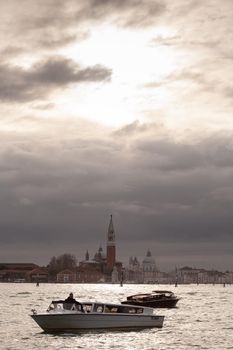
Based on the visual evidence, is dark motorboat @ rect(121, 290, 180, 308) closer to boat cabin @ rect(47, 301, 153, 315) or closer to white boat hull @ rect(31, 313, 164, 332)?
boat cabin @ rect(47, 301, 153, 315)

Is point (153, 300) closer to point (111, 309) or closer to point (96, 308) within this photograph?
point (111, 309)

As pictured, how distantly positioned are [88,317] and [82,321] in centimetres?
74

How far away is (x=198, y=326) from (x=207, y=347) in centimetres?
2468

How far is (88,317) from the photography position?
224 ft

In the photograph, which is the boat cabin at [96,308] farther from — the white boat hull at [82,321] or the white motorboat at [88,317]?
the white boat hull at [82,321]

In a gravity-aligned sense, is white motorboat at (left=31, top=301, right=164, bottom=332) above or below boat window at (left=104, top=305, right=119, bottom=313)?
below

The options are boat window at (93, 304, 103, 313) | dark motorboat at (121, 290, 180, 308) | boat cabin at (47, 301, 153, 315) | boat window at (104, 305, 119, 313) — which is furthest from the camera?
dark motorboat at (121, 290, 180, 308)

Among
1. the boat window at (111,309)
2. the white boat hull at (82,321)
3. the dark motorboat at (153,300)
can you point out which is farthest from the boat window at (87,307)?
the dark motorboat at (153,300)

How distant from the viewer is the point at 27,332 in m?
74.7

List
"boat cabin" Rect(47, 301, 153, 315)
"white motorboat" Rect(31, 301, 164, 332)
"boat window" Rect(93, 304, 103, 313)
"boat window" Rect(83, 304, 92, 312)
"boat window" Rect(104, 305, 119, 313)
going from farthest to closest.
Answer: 1. "boat window" Rect(104, 305, 119, 313)
2. "boat window" Rect(93, 304, 103, 313)
3. "boat window" Rect(83, 304, 92, 312)
4. "boat cabin" Rect(47, 301, 153, 315)
5. "white motorboat" Rect(31, 301, 164, 332)

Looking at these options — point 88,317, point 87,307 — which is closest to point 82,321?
point 88,317

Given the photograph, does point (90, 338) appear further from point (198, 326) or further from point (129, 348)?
point (198, 326)

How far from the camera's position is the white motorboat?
221ft

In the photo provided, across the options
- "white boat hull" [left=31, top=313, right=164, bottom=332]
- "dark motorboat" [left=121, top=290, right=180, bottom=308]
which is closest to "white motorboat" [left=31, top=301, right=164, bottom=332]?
"white boat hull" [left=31, top=313, right=164, bottom=332]
